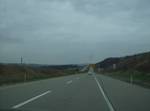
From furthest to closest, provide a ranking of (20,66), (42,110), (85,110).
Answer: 1. (20,66)
2. (85,110)
3. (42,110)

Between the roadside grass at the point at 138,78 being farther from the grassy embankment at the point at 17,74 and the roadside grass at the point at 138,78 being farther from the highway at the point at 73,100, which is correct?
the grassy embankment at the point at 17,74

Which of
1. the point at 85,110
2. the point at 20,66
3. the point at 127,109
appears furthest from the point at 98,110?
the point at 20,66

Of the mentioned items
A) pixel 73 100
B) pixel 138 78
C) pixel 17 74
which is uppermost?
pixel 17 74

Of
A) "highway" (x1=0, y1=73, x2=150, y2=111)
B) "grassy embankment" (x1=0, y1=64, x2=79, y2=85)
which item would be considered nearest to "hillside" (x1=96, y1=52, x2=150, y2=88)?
"highway" (x1=0, y1=73, x2=150, y2=111)

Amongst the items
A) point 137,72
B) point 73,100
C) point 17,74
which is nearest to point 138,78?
point 137,72

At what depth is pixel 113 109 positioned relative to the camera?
→ 10.8 metres

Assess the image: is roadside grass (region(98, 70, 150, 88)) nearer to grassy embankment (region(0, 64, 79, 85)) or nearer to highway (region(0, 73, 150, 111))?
highway (region(0, 73, 150, 111))

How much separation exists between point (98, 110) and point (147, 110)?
1904mm

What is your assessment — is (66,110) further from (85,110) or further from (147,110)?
(147,110)

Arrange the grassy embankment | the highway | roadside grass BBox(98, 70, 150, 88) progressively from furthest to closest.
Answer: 1. the grassy embankment
2. roadside grass BBox(98, 70, 150, 88)
3. the highway

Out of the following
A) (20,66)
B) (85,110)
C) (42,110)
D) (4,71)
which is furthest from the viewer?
(20,66)

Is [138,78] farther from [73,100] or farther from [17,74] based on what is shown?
[73,100]

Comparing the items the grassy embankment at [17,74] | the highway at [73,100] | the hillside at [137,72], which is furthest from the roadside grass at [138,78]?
the grassy embankment at [17,74]

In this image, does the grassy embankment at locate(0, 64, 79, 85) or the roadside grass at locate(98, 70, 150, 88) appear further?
the grassy embankment at locate(0, 64, 79, 85)
